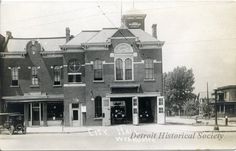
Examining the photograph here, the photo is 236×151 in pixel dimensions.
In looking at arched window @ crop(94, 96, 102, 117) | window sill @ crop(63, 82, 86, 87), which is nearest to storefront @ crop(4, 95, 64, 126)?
window sill @ crop(63, 82, 86, 87)

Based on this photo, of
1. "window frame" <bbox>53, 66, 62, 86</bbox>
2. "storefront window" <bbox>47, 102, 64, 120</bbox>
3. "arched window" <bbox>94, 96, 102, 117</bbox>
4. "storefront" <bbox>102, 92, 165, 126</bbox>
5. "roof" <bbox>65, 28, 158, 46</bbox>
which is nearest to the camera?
"roof" <bbox>65, 28, 158, 46</bbox>

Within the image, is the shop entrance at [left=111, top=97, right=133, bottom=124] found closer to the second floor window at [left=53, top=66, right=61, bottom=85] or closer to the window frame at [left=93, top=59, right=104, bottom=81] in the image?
the window frame at [left=93, top=59, right=104, bottom=81]

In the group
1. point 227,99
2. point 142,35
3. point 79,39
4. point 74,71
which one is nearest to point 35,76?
point 74,71

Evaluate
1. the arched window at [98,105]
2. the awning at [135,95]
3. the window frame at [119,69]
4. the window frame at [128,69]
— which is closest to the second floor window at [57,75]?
the arched window at [98,105]

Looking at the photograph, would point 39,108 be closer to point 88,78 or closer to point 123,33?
point 88,78

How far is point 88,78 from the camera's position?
2927 centimetres

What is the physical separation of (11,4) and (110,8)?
4.28 m

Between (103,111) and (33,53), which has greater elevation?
(33,53)

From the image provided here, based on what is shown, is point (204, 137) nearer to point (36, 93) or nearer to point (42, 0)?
point (42, 0)

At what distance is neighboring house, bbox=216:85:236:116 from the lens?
21.4 meters

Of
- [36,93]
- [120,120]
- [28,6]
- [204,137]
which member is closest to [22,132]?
[36,93]

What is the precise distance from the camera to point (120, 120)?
29.6m

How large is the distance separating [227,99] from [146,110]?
7471 mm

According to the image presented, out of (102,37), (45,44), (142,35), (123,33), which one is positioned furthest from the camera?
(45,44)
